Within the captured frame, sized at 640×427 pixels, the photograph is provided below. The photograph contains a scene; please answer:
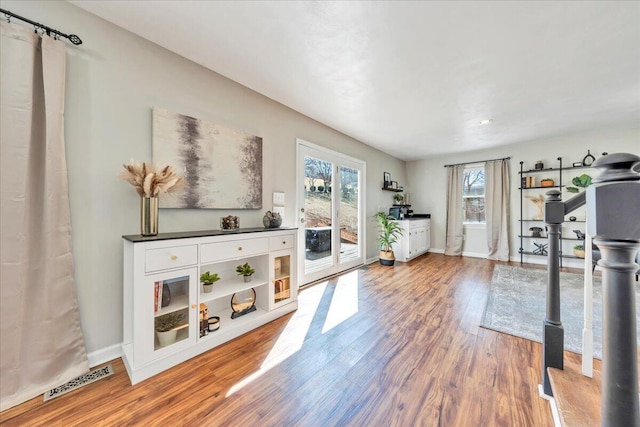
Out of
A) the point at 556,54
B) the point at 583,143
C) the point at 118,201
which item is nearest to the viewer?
the point at 118,201

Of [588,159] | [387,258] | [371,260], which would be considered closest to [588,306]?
[387,258]

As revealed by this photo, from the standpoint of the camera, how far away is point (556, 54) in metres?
2.06

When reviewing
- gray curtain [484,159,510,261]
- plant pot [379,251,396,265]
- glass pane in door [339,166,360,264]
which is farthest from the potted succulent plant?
glass pane in door [339,166,360,264]

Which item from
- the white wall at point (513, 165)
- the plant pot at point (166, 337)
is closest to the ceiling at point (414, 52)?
the white wall at point (513, 165)

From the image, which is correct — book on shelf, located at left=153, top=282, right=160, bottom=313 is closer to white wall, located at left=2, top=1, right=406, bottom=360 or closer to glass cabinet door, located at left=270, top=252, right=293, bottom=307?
white wall, located at left=2, top=1, right=406, bottom=360

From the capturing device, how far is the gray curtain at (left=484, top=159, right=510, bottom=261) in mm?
4965

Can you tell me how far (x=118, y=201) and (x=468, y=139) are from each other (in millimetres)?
5181

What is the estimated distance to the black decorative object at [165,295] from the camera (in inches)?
66.5

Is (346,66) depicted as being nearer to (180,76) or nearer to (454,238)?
(180,76)

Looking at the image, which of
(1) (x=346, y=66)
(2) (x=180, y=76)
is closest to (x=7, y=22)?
(2) (x=180, y=76)

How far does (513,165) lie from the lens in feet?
16.3

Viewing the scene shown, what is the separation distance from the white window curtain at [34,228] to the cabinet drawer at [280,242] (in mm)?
1374

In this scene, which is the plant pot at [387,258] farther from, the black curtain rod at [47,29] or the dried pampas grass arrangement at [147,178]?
the black curtain rod at [47,29]

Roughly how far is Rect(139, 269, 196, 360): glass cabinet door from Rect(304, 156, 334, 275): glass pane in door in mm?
1783
